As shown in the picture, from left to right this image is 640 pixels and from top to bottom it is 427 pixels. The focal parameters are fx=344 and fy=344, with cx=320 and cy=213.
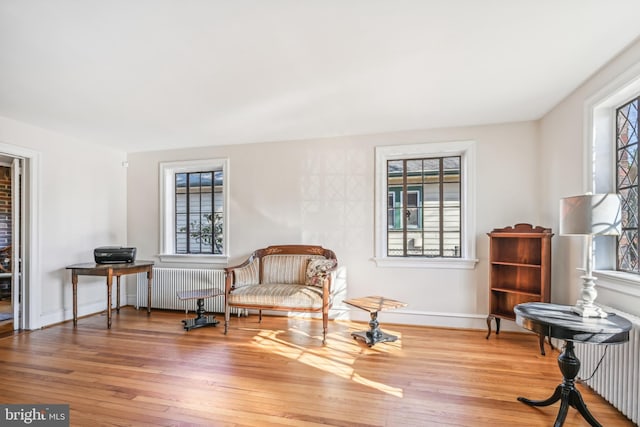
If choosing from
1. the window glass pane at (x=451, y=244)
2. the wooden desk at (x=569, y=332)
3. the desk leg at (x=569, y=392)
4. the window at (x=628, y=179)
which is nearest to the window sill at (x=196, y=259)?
the window glass pane at (x=451, y=244)

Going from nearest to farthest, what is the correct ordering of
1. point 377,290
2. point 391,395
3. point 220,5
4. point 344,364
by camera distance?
point 220,5
point 391,395
point 344,364
point 377,290

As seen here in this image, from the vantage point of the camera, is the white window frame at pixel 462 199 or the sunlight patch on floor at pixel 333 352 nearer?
the sunlight patch on floor at pixel 333 352

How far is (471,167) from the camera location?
4027mm

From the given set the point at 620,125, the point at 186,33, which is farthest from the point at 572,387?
the point at 186,33

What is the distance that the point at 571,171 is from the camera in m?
3.10

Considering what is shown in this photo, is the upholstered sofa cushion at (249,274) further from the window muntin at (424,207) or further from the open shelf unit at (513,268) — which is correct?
the open shelf unit at (513,268)

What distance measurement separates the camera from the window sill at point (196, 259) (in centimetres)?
490

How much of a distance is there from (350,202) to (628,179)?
105 inches

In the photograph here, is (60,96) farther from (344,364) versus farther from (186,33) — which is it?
(344,364)

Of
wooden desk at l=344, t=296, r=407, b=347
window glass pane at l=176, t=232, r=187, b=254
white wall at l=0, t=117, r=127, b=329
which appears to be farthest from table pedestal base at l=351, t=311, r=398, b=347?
white wall at l=0, t=117, r=127, b=329

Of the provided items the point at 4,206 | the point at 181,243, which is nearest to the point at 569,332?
the point at 181,243

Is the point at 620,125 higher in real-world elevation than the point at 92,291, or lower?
higher

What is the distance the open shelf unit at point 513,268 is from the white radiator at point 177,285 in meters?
3.35

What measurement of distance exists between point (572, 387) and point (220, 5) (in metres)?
3.04
